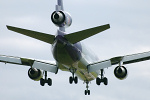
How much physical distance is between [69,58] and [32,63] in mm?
6911

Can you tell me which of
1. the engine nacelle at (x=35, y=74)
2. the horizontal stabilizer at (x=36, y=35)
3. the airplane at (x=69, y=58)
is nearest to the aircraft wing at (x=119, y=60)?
the airplane at (x=69, y=58)

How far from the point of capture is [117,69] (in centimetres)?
4884

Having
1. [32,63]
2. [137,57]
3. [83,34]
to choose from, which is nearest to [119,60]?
[137,57]

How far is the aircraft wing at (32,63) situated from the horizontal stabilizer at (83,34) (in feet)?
20.2

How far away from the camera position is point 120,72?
160 feet

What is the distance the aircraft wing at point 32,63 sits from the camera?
4776 centimetres

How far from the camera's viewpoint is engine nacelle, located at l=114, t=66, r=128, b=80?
1918 inches

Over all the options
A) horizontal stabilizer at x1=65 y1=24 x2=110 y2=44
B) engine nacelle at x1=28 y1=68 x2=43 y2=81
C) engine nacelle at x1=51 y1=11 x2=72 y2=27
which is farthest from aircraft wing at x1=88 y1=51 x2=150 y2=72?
engine nacelle at x1=51 y1=11 x2=72 y2=27

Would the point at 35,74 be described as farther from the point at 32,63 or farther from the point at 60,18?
the point at 60,18

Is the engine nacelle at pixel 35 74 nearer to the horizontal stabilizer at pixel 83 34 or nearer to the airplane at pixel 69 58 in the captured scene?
the airplane at pixel 69 58

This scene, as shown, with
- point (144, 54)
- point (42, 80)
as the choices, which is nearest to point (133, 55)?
point (144, 54)

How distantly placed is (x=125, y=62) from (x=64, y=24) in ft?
42.0

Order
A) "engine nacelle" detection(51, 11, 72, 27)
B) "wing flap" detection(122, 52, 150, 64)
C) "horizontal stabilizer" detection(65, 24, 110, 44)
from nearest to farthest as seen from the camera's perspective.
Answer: "horizontal stabilizer" detection(65, 24, 110, 44) → "engine nacelle" detection(51, 11, 72, 27) → "wing flap" detection(122, 52, 150, 64)

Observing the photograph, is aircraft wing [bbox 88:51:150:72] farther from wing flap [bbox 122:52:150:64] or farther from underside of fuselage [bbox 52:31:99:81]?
underside of fuselage [bbox 52:31:99:81]
